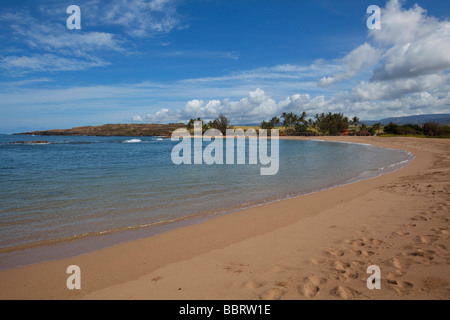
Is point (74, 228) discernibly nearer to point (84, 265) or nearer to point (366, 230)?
Answer: point (84, 265)

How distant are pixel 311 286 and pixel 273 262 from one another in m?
1.01

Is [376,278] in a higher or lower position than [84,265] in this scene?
higher

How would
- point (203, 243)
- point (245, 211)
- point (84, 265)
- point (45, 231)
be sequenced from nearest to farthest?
point (84, 265), point (203, 243), point (45, 231), point (245, 211)

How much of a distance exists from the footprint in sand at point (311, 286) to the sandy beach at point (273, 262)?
0.01 m

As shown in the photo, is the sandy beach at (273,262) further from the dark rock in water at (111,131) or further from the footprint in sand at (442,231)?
the dark rock in water at (111,131)

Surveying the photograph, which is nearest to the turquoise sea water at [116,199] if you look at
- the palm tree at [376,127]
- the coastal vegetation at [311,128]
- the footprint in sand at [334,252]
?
the footprint in sand at [334,252]

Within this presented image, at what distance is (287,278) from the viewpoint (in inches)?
161

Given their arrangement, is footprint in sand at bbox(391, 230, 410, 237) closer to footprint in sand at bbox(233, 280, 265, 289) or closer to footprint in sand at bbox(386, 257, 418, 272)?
footprint in sand at bbox(386, 257, 418, 272)

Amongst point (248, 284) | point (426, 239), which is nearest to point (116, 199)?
point (248, 284)

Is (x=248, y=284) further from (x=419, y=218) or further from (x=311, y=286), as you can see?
(x=419, y=218)

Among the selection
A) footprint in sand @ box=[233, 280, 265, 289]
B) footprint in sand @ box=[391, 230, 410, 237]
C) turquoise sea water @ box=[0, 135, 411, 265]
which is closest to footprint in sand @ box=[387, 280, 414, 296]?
footprint in sand @ box=[233, 280, 265, 289]

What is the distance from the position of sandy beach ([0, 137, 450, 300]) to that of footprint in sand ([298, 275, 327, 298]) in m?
0.01

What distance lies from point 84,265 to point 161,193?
21.3ft
